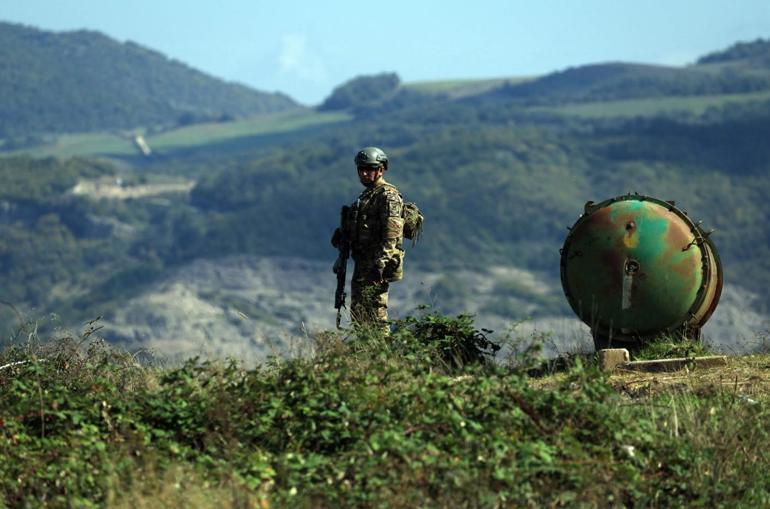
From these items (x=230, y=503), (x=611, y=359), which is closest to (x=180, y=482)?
(x=230, y=503)

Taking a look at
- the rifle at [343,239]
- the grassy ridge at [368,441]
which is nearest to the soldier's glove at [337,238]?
the rifle at [343,239]

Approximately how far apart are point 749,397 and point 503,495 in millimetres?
3379

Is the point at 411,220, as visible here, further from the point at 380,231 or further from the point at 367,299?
the point at 367,299

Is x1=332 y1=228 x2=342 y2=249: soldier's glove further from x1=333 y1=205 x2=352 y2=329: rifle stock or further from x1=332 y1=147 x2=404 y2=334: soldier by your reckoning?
x1=332 y1=147 x2=404 y2=334: soldier

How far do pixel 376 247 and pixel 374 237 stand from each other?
11cm

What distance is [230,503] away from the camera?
334 inches

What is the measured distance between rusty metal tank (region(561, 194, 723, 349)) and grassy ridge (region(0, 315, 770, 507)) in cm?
345

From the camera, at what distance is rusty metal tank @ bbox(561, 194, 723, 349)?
14219 millimetres

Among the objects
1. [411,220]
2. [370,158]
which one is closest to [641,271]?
[411,220]

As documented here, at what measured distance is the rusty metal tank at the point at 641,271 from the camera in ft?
46.6

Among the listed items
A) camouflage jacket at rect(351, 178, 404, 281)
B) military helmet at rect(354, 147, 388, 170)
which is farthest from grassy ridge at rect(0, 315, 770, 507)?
military helmet at rect(354, 147, 388, 170)

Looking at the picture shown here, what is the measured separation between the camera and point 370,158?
14.3 m

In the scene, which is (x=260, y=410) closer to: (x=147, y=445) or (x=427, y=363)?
(x=147, y=445)

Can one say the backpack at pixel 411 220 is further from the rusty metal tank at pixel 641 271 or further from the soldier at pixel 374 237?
the rusty metal tank at pixel 641 271
